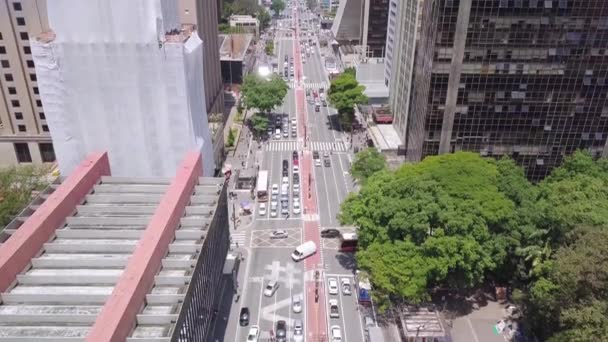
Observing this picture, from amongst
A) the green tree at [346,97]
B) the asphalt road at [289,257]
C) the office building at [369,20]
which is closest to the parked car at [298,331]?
the asphalt road at [289,257]

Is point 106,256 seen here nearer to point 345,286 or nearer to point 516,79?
point 345,286

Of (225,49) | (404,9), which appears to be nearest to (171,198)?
(404,9)

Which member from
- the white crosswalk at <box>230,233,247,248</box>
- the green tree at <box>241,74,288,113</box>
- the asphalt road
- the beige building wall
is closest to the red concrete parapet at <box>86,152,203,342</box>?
the asphalt road

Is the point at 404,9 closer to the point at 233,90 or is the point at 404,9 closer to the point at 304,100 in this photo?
the point at 304,100

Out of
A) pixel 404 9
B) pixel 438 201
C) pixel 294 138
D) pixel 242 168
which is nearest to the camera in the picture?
pixel 438 201

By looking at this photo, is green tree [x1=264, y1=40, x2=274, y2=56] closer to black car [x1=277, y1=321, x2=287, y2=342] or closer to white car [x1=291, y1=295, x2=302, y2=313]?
white car [x1=291, y1=295, x2=302, y2=313]

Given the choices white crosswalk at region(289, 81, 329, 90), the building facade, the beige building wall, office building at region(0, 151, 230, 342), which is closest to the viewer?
office building at region(0, 151, 230, 342)

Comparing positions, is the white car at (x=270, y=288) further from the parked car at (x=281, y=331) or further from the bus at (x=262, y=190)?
the bus at (x=262, y=190)
